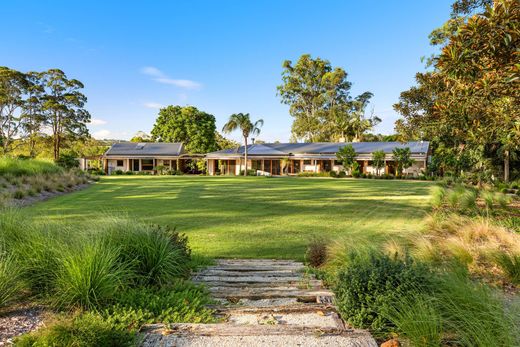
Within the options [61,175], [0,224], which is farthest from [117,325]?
[61,175]

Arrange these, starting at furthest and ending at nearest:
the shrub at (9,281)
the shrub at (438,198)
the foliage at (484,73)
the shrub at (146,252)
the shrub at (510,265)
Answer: the shrub at (438,198)
the foliage at (484,73)
the shrub at (510,265)
the shrub at (146,252)
the shrub at (9,281)

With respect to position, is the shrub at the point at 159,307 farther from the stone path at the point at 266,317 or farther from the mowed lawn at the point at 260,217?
the mowed lawn at the point at 260,217

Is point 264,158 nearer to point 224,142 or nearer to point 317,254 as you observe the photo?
point 224,142

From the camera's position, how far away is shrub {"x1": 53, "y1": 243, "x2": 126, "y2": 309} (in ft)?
10.6

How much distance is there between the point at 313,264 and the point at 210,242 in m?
2.56

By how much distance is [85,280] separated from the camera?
3.23m

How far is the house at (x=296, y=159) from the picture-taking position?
37.9 m

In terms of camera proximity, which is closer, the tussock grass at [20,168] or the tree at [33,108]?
the tussock grass at [20,168]

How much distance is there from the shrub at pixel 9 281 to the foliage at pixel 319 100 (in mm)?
51247

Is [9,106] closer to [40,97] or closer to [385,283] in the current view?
[40,97]

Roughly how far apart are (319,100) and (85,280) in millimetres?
52852

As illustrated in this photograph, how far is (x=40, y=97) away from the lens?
44.2 m

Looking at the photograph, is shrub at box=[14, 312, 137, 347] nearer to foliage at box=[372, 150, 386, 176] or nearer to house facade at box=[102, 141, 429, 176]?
foliage at box=[372, 150, 386, 176]

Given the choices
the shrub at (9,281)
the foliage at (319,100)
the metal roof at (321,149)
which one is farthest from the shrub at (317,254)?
the foliage at (319,100)
